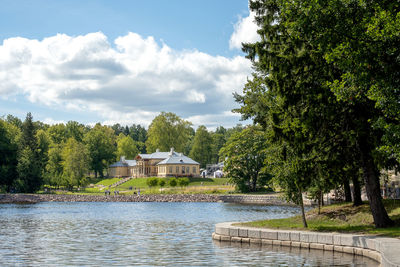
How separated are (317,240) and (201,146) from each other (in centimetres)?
11994

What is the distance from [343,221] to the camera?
23859mm

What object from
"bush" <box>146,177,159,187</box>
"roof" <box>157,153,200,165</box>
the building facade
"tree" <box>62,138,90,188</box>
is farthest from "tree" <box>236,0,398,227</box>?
the building facade

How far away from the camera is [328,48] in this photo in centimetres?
1764

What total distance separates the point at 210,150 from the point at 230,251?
121717 mm

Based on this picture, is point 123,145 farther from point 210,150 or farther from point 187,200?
point 187,200

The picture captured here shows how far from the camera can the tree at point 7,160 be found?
84.1 metres

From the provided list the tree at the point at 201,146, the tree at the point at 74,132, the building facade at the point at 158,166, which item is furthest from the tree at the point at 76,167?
the tree at the point at 201,146

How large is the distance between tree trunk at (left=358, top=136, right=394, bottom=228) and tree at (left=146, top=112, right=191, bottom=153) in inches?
4068

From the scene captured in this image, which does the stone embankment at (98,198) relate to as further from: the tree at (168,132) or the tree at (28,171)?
the tree at (168,132)

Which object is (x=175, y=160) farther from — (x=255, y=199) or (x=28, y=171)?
(x=255, y=199)

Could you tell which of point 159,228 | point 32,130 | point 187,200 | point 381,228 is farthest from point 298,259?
point 32,130

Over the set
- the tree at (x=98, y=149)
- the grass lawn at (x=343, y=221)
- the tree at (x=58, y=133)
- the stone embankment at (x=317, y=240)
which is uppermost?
the tree at (x=58, y=133)

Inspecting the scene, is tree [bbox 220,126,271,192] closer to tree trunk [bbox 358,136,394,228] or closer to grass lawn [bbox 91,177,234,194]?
grass lawn [bbox 91,177,234,194]

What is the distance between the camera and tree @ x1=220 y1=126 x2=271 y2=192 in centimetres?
7175
